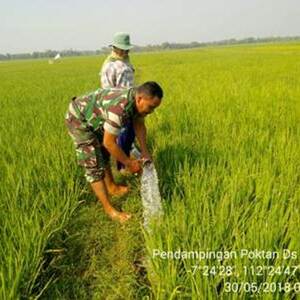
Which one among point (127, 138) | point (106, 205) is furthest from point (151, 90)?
point (127, 138)

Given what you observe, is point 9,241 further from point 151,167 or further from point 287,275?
point 287,275

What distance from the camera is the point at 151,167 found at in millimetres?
2887

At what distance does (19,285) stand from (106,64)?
8.58 feet

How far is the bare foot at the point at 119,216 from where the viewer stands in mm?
2988

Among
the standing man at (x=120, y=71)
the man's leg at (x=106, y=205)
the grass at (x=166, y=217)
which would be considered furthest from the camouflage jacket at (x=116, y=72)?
the man's leg at (x=106, y=205)

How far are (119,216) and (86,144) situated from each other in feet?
2.22

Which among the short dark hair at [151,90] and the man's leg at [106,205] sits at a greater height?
the short dark hair at [151,90]

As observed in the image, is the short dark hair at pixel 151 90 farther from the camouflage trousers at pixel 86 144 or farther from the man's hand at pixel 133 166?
the camouflage trousers at pixel 86 144

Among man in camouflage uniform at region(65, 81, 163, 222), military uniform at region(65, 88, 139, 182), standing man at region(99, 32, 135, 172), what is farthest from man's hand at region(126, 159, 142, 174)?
standing man at region(99, 32, 135, 172)

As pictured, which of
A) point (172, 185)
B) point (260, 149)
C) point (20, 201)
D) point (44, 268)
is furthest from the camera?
point (260, 149)

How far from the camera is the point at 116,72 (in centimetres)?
385

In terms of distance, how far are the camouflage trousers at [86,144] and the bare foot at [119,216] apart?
32cm

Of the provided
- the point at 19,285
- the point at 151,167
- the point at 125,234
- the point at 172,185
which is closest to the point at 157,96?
the point at 151,167

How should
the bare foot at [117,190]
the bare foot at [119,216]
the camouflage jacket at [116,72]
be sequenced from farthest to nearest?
1. the camouflage jacket at [116,72]
2. the bare foot at [117,190]
3. the bare foot at [119,216]
